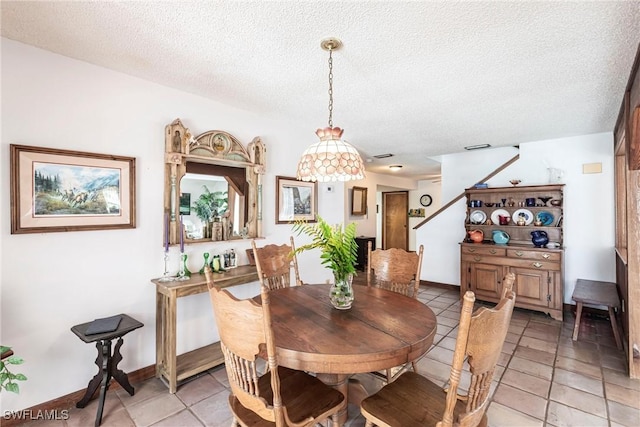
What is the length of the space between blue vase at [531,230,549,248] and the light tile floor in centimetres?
118

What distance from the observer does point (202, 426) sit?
6.04 feet

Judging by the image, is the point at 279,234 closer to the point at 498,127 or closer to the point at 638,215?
the point at 498,127

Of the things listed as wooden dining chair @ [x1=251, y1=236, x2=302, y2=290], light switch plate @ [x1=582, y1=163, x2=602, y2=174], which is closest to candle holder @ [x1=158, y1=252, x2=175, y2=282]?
wooden dining chair @ [x1=251, y1=236, x2=302, y2=290]

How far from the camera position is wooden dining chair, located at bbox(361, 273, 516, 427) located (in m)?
1.01

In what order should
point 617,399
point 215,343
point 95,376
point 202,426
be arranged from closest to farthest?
point 202,426
point 95,376
point 617,399
point 215,343

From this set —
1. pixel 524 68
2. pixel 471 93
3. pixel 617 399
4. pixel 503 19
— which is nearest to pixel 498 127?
pixel 471 93

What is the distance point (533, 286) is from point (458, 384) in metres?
3.55

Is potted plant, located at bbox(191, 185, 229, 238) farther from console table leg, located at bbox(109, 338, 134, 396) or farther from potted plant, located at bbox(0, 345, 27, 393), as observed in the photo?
potted plant, located at bbox(0, 345, 27, 393)

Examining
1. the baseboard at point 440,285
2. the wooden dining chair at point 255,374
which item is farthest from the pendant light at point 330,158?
the baseboard at point 440,285

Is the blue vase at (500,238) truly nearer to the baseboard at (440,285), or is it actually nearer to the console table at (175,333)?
the baseboard at (440,285)

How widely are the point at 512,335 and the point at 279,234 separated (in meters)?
2.77

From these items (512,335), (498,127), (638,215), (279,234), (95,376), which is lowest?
(512,335)

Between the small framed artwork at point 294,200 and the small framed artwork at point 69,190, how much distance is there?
1.44 metres

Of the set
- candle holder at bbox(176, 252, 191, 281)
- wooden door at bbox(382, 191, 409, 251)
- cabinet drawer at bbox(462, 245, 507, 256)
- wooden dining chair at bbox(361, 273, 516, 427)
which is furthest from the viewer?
wooden door at bbox(382, 191, 409, 251)
